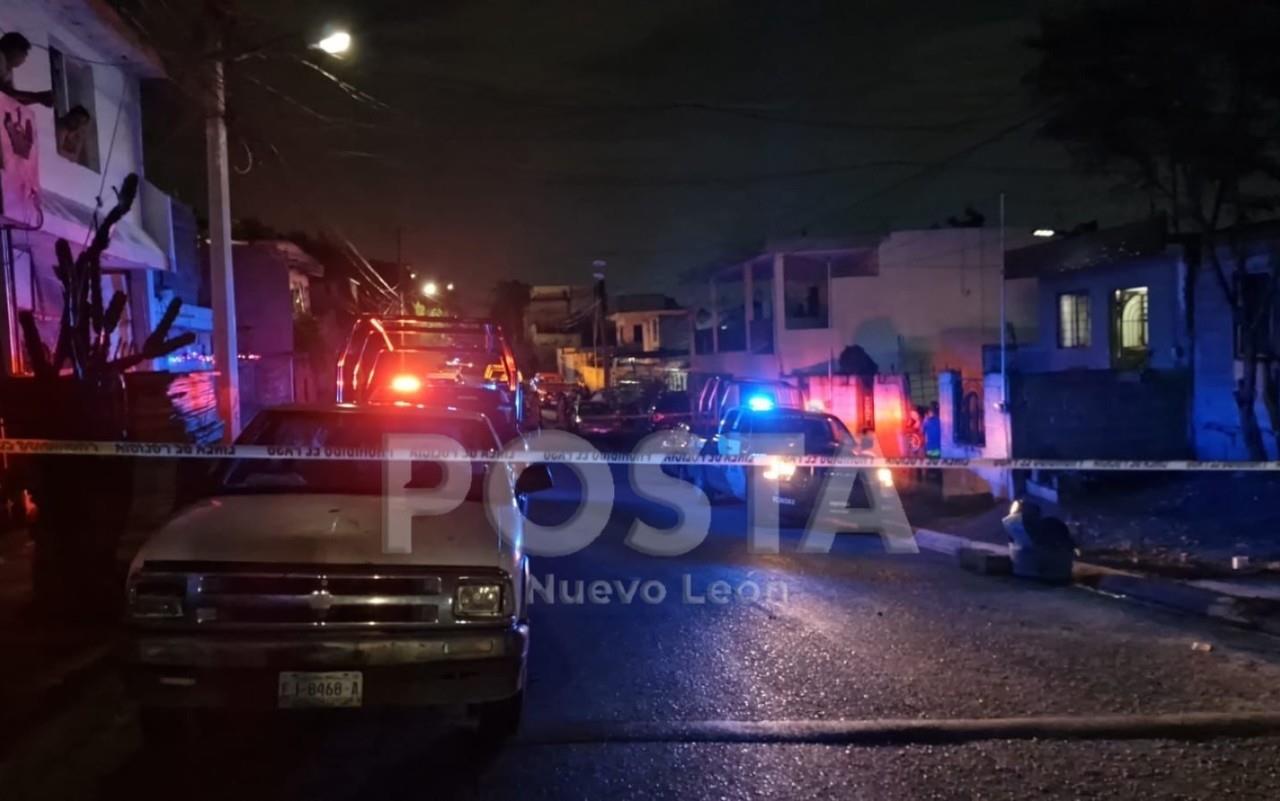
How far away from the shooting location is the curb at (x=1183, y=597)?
943 centimetres

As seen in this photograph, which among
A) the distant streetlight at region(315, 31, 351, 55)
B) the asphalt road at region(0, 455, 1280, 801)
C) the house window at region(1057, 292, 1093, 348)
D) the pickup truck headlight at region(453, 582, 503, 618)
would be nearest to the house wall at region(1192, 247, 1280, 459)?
the house window at region(1057, 292, 1093, 348)

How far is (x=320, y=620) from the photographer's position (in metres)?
5.52

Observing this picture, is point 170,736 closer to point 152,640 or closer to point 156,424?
point 152,640

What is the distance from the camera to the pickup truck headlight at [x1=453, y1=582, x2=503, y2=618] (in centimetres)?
572

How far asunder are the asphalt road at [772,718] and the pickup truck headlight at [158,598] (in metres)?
0.80

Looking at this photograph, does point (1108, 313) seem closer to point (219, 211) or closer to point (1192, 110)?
point (1192, 110)

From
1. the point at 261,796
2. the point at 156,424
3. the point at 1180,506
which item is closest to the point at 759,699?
the point at 261,796

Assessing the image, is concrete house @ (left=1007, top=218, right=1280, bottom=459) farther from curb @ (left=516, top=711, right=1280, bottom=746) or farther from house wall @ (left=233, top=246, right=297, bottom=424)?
house wall @ (left=233, top=246, right=297, bottom=424)

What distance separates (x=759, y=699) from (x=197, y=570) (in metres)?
3.24

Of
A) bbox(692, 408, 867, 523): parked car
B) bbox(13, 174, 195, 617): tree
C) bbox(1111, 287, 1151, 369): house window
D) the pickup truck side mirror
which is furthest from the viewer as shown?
bbox(1111, 287, 1151, 369): house window

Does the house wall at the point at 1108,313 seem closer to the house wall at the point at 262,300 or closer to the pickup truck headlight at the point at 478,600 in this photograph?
the pickup truck headlight at the point at 478,600

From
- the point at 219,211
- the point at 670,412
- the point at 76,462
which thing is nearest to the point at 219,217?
the point at 219,211

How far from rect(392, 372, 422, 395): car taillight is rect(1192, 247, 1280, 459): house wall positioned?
12.5 metres

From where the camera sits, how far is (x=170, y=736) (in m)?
5.96
